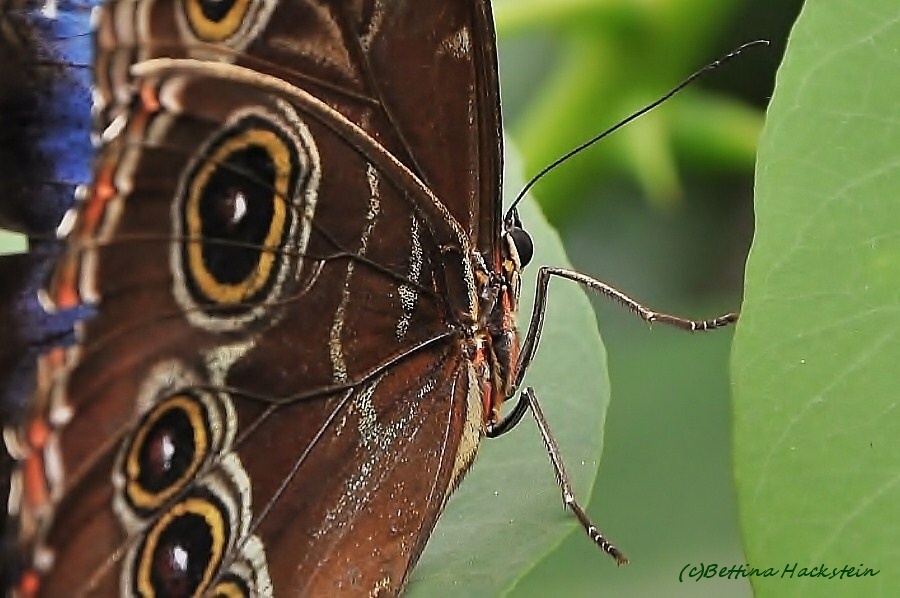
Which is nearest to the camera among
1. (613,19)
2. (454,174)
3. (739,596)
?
(454,174)

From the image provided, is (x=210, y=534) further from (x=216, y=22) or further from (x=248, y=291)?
(x=216, y=22)

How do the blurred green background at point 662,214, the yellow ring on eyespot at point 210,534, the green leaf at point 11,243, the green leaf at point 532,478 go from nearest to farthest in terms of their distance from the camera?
the yellow ring on eyespot at point 210,534
the green leaf at point 532,478
the green leaf at point 11,243
the blurred green background at point 662,214

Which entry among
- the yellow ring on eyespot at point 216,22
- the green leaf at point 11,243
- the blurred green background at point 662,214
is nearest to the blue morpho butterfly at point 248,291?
the yellow ring on eyespot at point 216,22

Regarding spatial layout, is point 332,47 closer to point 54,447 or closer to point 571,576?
point 54,447

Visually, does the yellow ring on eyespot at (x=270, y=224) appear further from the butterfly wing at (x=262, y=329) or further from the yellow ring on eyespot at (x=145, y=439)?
the yellow ring on eyespot at (x=145, y=439)

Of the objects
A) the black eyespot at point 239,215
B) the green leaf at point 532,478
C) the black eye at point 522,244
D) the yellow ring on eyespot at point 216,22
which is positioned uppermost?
the yellow ring on eyespot at point 216,22

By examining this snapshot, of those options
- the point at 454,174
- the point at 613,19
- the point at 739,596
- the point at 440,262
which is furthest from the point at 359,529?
the point at 613,19
